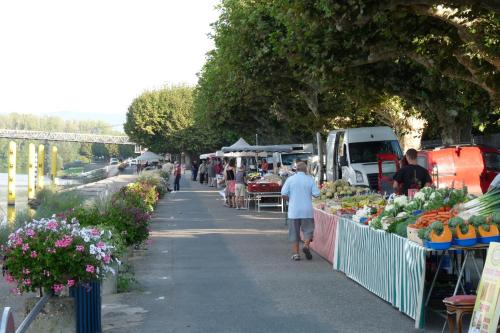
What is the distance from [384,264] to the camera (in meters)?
10.2

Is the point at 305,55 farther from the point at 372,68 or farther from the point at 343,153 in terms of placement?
the point at 343,153

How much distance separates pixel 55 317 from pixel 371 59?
12.2 metres

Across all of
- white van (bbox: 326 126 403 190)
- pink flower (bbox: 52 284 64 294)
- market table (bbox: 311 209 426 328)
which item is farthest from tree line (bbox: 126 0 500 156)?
pink flower (bbox: 52 284 64 294)

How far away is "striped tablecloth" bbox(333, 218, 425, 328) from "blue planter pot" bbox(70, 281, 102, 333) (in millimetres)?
3580

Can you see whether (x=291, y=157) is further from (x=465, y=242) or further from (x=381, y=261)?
(x=465, y=242)

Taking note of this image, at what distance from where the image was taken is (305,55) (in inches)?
742

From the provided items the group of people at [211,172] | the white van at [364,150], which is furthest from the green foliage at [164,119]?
the white van at [364,150]

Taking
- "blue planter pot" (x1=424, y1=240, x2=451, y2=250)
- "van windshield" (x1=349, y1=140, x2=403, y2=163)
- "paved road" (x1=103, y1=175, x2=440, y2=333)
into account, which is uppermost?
"van windshield" (x1=349, y1=140, x2=403, y2=163)

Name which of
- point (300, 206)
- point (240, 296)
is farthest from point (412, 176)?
point (240, 296)

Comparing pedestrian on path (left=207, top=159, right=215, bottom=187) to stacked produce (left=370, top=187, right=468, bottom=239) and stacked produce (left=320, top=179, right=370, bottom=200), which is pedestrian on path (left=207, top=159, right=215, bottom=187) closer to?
stacked produce (left=320, top=179, right=370, bottom=200)

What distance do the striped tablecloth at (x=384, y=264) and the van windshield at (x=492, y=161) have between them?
10.2m

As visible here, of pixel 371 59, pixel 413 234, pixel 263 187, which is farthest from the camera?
pixel 263 187

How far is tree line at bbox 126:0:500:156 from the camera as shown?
1480 centimetres

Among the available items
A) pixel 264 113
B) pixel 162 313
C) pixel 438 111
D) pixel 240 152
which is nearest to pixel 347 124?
pixel 240 152
